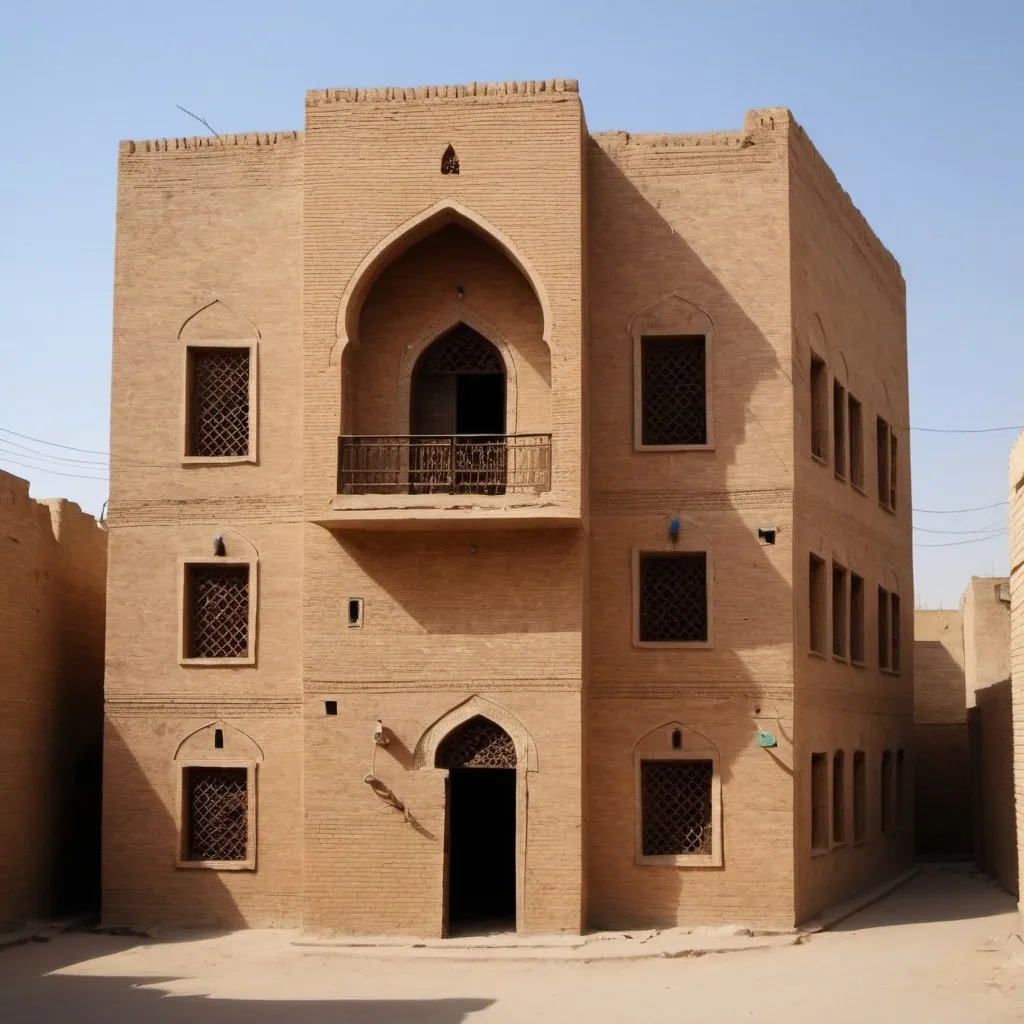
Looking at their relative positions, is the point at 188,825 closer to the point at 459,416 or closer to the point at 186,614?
the point at 186,614

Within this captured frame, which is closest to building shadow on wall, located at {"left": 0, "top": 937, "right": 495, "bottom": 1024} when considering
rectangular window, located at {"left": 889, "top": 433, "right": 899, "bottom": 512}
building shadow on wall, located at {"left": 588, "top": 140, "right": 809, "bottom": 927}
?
building shadow on wall, located at {"left": 588, "top": 140, "right": 809, "bottom": 927}

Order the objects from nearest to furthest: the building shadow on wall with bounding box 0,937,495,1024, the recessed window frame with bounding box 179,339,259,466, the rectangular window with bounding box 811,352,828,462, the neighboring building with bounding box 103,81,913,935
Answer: the building shadow on wall with bounding box 0,937,495,1024 < the neighboring building with bounding box 103,81,913,935 < the recessed window frame with bounding box 179,339,259,466 < the rectangular window with bounding box 811,352,828,462

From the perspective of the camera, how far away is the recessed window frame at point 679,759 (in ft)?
58.0

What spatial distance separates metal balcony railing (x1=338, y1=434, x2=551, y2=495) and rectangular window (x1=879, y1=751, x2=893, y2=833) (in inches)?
341

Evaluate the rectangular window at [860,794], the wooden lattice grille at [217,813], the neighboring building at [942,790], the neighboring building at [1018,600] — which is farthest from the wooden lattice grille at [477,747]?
the neighboring building at [942,790]

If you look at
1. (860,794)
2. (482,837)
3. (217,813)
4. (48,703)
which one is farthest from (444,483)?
(860,794)

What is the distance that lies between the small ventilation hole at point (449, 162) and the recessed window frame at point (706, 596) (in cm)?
479

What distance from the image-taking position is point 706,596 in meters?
18.3

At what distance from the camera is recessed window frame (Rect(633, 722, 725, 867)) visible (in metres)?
17.7

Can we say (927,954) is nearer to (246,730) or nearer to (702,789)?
(702,789)

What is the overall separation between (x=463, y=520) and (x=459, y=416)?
2260 mm

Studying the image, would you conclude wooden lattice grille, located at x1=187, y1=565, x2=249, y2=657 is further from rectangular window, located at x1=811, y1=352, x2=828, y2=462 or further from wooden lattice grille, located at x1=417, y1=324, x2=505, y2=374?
rectangular window, located at x1=811, y1=352, x2=828, y2=462

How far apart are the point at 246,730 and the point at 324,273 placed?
5324 millimetres

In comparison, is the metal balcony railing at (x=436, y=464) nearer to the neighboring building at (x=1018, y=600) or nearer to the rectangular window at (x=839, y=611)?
the neighboring building at (x=1018, y=600)
